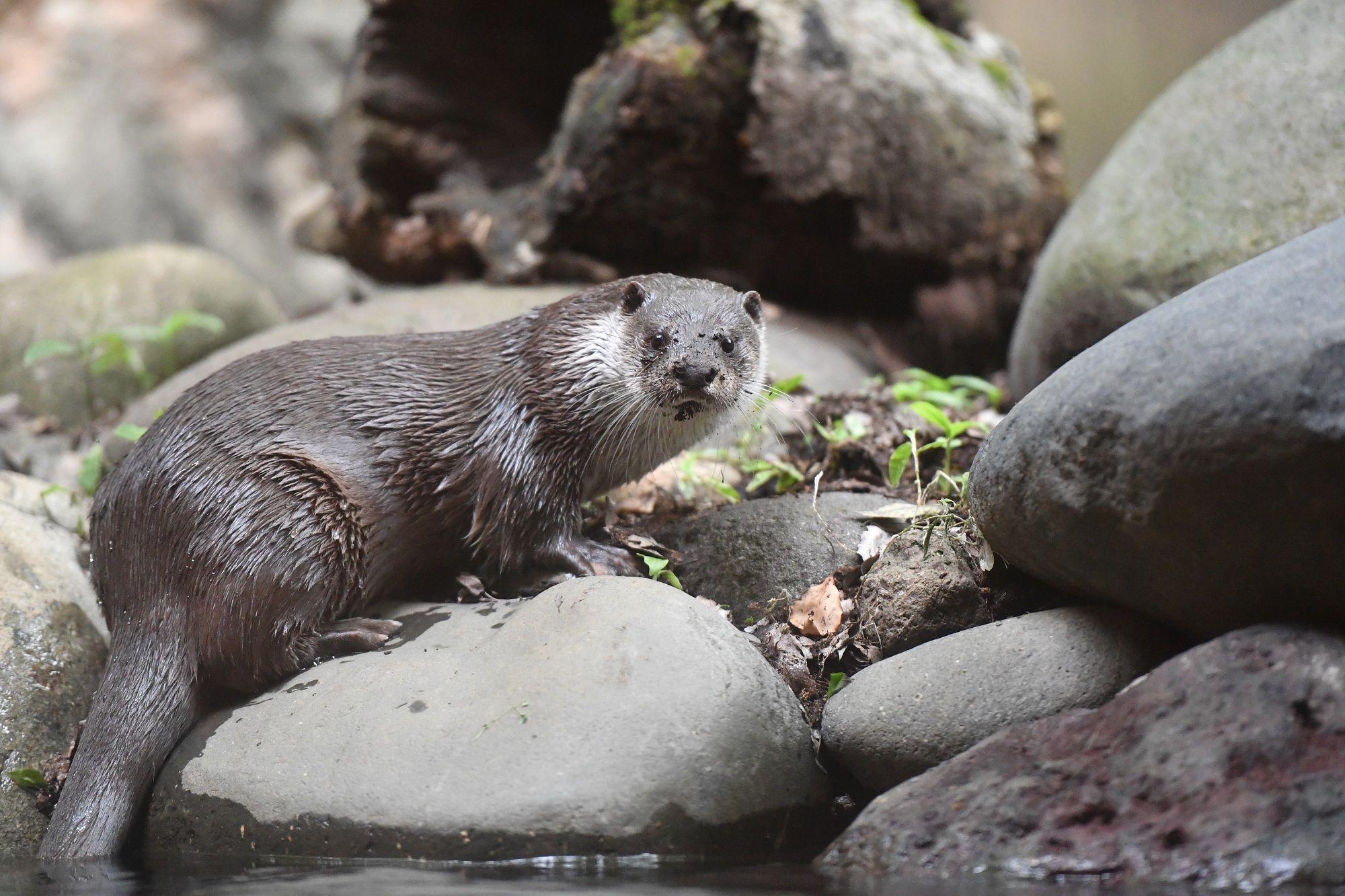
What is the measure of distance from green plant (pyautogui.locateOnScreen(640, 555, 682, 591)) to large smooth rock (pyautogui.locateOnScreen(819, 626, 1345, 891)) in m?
1.22

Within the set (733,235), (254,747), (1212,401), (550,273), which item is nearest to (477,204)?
(550,273)

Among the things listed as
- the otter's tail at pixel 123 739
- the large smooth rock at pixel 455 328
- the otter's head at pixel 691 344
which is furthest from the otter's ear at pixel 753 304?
the otter's tail at pixel 123 739

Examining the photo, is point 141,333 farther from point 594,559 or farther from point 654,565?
point 654,565

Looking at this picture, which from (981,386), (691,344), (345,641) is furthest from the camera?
(981,386)

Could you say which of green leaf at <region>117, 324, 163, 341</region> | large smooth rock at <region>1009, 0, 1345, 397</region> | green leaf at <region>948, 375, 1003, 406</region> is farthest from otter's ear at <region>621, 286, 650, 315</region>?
green leaf at <region>117, 324, 163, 341</region>

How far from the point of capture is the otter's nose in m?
3.43

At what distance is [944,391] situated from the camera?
201 inches

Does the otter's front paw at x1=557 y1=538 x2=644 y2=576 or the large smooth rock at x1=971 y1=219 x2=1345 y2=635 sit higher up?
the large smooth rock at x1=971 y1=219 x2=1345 y2=635

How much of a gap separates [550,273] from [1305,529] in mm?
4233

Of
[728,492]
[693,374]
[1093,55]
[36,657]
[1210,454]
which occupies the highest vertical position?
[1093,55]

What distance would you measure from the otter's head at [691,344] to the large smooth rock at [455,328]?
120 cm

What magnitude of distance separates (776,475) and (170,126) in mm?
9263

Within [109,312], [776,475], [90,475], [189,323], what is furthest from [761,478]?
[109,312]

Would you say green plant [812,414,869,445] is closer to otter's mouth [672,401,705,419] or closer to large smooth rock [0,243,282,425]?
otter's mouth [672,401,705,419]
